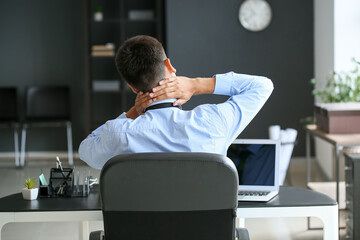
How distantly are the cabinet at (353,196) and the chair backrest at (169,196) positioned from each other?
5.97 feet

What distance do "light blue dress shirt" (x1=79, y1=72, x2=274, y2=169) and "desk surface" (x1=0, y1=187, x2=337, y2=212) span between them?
1.16 feet

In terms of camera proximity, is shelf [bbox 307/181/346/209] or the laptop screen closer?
the laptop screen

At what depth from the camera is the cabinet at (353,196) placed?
3287 mm

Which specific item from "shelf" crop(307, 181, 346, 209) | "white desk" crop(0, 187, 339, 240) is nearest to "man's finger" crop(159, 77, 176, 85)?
"white desk" crop(0, 187, 339, 240)

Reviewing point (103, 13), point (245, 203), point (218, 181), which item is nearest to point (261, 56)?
point (103, 13)

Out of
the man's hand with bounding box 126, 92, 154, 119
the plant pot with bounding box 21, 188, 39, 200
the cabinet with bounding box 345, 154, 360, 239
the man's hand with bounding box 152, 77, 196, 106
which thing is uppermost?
the man's hand with bounding box 152, 77, 196, 106

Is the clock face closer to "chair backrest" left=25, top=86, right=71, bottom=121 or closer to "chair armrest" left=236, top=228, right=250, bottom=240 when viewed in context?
"chair backrest" left=25, top=86, right=71, bottom=121

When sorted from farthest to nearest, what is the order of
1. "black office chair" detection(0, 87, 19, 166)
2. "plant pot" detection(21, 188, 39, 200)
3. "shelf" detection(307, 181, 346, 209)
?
1. "black office chair" detection(0, 87, 19, 166)
2. "shelf" detection(307, 181, 346, 209)
3. "plant pot" detection(21, 188, 39, 200)

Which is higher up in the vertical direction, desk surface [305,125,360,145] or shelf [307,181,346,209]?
desk surface [305,125,360,145]

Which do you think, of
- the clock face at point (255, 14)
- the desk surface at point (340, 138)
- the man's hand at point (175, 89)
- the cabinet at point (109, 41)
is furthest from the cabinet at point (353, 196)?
the cabinet at point (109, 41)

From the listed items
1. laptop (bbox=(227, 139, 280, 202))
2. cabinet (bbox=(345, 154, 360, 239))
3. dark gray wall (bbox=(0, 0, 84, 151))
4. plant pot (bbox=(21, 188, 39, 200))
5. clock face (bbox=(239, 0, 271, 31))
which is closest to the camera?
plant pot (bbox=(21, 188, 39, 200))

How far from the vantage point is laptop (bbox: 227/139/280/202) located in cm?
242

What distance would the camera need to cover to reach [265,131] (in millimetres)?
7004

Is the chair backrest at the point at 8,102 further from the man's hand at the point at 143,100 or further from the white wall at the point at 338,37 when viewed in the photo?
the man's hand at the point at 143,100
